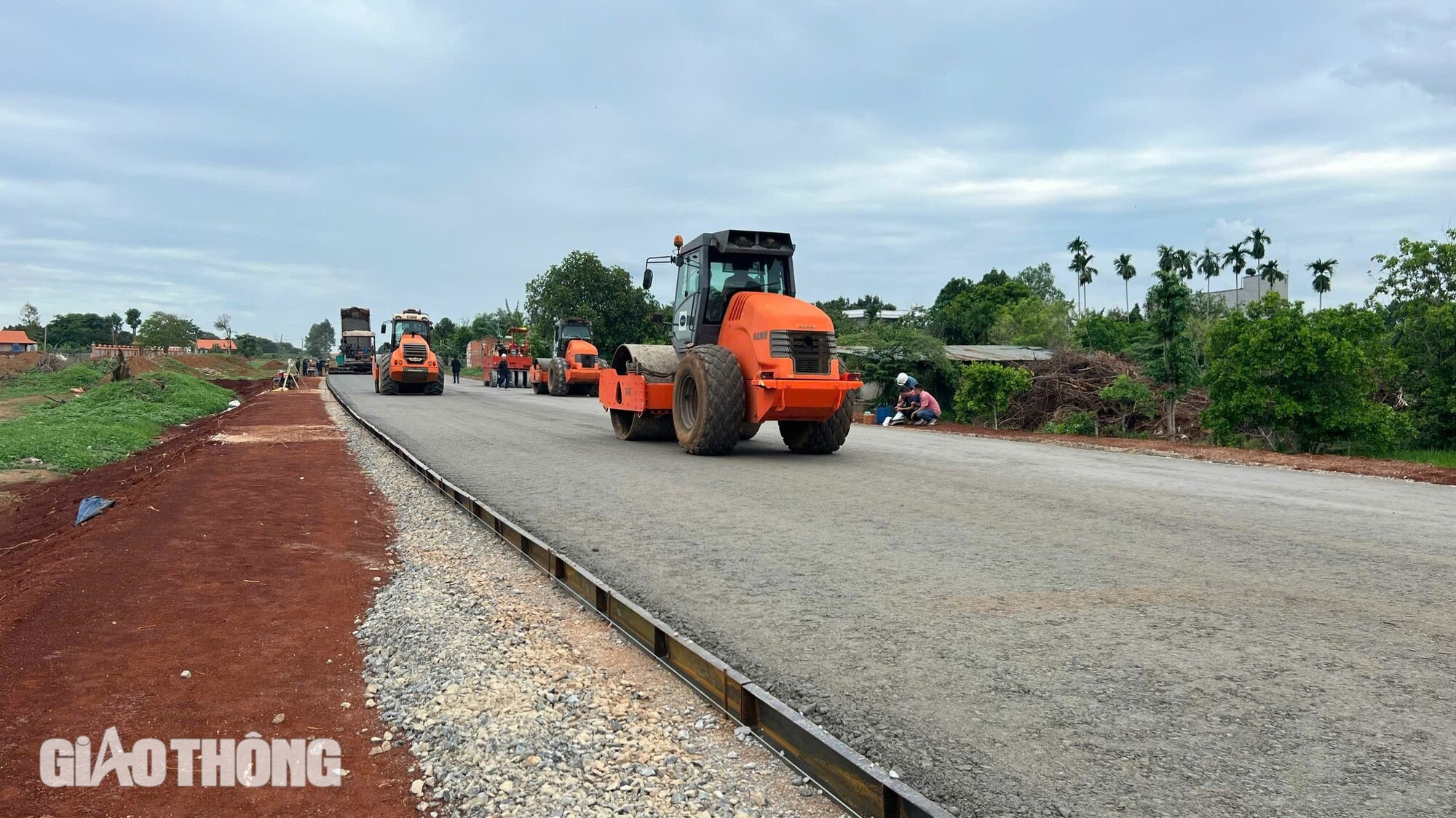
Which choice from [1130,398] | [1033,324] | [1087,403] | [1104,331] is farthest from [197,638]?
[1033,324]

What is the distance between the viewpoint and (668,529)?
25.4 ft

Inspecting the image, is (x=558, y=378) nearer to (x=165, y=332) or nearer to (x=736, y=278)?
(x=736, y=278)

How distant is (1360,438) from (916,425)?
8847mm

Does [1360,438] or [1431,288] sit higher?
[1431,288]

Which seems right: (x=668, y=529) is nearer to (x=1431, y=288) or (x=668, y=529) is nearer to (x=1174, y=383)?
(x=1174, y=383)

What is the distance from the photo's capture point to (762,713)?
3711 millimetres

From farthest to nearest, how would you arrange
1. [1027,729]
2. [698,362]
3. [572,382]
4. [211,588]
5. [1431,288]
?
[572,382] → [1431,288] → [698,362] → [211,588] → [1027,729]

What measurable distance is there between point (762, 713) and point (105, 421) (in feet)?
73.9

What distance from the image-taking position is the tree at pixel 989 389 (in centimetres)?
2281

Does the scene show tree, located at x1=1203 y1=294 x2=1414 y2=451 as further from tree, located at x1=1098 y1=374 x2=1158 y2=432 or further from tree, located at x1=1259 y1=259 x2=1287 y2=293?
tree, located at x1=1259 y1=259 x2=1287 y2=293

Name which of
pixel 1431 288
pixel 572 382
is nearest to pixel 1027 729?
pixel 1431 288

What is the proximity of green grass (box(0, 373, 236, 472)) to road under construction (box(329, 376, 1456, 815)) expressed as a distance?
10.3 metres

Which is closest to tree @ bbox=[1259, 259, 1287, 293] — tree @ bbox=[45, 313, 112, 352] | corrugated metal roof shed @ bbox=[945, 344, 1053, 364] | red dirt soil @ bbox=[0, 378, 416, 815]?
corrugated metal roof shed @ bbox=[945, 344, 1053, 364]

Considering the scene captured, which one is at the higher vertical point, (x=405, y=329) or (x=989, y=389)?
(x=405, y=329)
